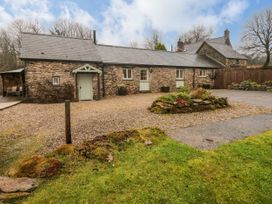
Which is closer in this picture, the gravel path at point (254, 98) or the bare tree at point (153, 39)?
the gravel path at point (254, 98)

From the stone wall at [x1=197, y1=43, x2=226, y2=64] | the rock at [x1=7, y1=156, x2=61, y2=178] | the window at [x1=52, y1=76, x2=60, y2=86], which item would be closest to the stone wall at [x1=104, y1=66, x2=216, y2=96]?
the window at [x1=52, y1=76, x2=60, y2=86]

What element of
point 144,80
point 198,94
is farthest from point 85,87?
point 198,94

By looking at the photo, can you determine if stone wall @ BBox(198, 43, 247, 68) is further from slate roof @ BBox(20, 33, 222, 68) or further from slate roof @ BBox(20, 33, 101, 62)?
slate roof @ BBox(20, 33, 101, 62)

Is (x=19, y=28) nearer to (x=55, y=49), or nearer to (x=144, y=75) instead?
(x=55, y=49)

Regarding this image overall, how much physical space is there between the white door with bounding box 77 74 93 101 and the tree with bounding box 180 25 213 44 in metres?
39.1

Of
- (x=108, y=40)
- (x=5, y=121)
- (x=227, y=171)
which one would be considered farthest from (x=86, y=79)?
(x=108, y=40)

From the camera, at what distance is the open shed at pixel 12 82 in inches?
634

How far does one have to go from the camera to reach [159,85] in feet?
63.1

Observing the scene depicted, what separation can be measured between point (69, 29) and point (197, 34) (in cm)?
3034

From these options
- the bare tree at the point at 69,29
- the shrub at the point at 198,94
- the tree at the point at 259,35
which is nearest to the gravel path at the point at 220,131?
the shrub at the point at 198,94

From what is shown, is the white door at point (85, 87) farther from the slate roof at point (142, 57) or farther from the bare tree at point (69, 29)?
the bare tree at point (69, 29)

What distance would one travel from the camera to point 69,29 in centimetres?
3925

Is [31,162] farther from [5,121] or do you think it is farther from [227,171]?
[5,121]

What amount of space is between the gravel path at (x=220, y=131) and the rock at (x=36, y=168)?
2.95m
